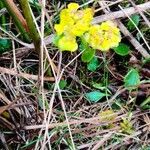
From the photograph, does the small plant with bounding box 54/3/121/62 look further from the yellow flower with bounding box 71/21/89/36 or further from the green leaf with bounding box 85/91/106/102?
the green leaf with bounding box 85/91/106/102

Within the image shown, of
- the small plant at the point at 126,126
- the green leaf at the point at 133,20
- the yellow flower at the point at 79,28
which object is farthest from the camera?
the green leaf at the point at 133,20

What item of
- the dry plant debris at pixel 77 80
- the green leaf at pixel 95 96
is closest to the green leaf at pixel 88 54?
the dry plant debris at pixel 77 80

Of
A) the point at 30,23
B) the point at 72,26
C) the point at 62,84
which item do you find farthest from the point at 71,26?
the point at 62,84

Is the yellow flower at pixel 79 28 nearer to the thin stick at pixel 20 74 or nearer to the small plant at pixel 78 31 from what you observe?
the small plant at pixel 78 31

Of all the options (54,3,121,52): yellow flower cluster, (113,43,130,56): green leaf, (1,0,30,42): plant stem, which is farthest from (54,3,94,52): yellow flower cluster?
(113,43,130,56): green leaf

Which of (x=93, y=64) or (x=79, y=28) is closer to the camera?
(x=79, y=28)

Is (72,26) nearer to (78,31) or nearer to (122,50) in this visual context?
(78,31)

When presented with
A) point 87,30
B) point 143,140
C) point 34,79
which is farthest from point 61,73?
point 143,140

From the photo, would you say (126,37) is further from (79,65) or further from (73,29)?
(73,29)
